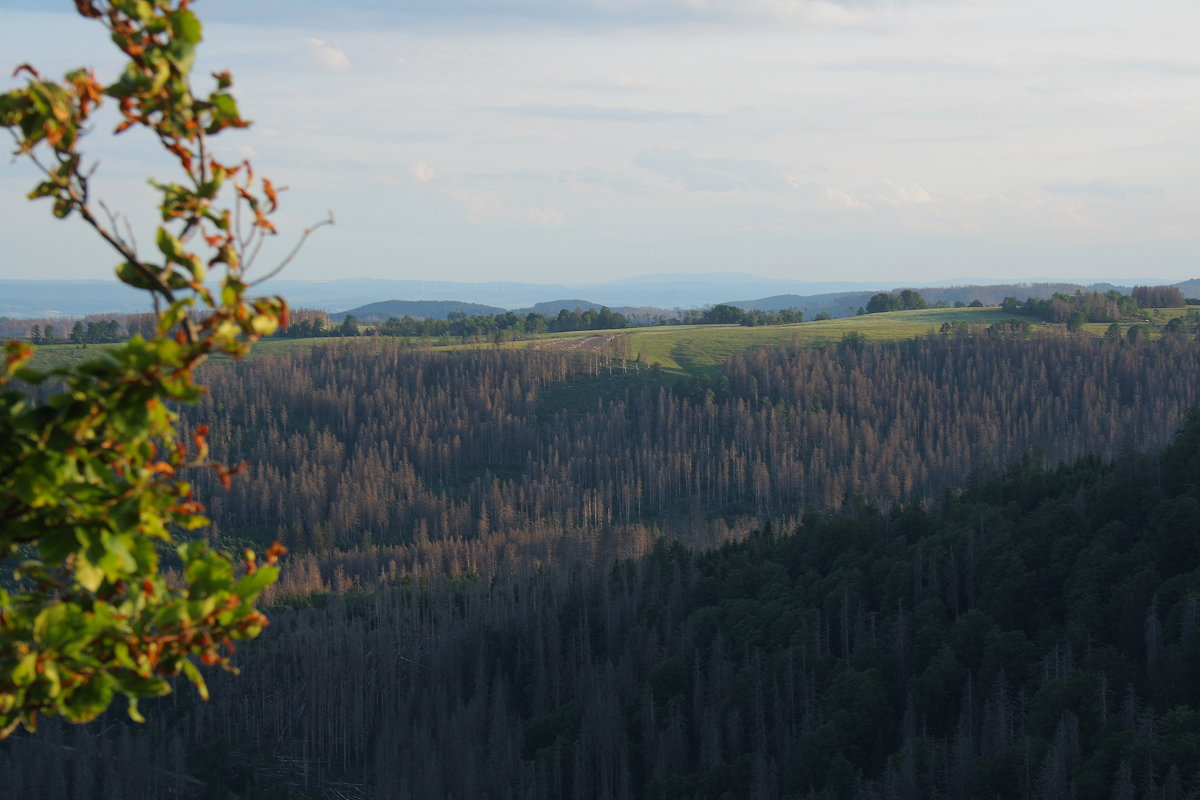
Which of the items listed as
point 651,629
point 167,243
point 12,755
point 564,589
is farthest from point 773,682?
point 167,243

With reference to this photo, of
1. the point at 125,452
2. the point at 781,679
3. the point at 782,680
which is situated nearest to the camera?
the point at 125,452

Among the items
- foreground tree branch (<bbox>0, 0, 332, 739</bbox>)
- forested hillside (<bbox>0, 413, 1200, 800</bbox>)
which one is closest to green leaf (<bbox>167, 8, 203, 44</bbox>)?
foreground tree branch (<bbox>0, 0, 332, 739</bbox>)

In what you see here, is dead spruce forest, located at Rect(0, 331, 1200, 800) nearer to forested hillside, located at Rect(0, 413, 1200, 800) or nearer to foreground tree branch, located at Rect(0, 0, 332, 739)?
forested hillside, located at Rect(0, 413, 1200, 800)

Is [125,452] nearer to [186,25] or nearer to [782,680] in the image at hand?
[186,25]

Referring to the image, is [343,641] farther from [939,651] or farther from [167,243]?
[167,243]

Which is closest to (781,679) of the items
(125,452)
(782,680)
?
(782,680)

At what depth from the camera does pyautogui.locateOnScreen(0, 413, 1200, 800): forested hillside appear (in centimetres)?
10519

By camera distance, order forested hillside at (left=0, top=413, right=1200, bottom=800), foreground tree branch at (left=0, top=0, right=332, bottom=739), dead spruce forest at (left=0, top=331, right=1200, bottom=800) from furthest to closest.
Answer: dead spruce forest at (left=0, top=331, right=1200, bottom=800) → forested hillside at (left=0, top=413, right=1200, bottom=800) → foreground tree branch at (left=0, top=0, right=332, bottom=739)

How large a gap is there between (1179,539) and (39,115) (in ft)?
429

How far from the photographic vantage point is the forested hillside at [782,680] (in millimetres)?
105188

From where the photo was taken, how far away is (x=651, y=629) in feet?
Answer: 538

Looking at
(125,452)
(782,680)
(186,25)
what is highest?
(186,25)

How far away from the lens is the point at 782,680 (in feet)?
453

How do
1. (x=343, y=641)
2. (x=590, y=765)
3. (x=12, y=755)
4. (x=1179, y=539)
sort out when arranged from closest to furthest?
(x=1179, y=539) < (x=590, y=765) < (x=12, y=755) < (x=343, y=641)
